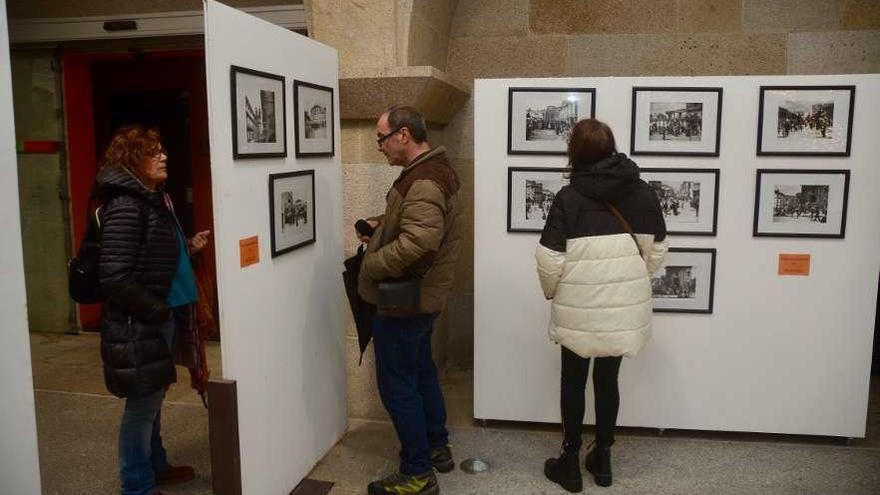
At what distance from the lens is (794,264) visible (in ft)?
11.5

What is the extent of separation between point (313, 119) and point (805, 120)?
226 cm

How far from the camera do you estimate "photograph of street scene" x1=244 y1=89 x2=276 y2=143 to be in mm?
2615

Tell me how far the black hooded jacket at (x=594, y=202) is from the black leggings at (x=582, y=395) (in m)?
0.52

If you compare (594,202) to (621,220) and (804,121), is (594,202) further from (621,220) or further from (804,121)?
(804,121)

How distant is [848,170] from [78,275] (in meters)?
3.32

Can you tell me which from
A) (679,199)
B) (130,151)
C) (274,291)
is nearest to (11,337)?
(130,151)

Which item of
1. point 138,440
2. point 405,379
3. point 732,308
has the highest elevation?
point 732,308

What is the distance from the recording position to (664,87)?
347 centimetres

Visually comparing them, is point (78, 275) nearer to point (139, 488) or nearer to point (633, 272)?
point (139, 488)

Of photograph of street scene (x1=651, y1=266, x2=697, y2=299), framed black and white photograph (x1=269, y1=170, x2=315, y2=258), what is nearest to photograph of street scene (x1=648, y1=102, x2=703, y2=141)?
photograph of street scene (x1=651, y1=266, x2=697, y2=299)

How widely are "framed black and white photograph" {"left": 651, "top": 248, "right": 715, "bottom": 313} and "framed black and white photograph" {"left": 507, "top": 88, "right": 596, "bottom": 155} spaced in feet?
2.51

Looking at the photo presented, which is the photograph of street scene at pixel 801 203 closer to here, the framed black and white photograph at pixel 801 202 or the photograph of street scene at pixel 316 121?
the framed black and white photograph at pixel 801 202

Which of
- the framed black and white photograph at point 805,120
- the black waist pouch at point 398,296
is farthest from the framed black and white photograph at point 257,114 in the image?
the framed black and white photograph at point 805,120

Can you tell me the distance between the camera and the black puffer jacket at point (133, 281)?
8.41 feet
